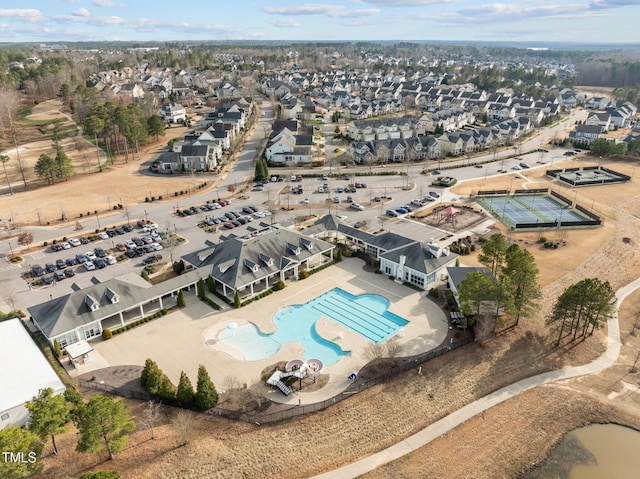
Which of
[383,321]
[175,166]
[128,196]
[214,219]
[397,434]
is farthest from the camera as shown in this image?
[175,166]

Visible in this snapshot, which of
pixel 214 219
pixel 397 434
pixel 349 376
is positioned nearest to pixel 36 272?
pixel 214 219

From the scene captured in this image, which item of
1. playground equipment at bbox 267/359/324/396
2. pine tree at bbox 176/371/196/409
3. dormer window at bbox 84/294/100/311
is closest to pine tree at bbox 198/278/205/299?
dormer window at bbox 84/294/100/311

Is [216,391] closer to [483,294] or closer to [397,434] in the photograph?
[397,434]

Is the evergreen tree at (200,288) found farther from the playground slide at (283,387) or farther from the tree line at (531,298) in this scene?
the tree line at (531,298)

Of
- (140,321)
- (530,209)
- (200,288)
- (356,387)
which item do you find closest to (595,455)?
(356,387)

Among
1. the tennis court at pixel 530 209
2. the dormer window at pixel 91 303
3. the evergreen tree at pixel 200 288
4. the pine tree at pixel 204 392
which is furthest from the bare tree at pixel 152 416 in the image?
the tennis court at pixel 530 209
